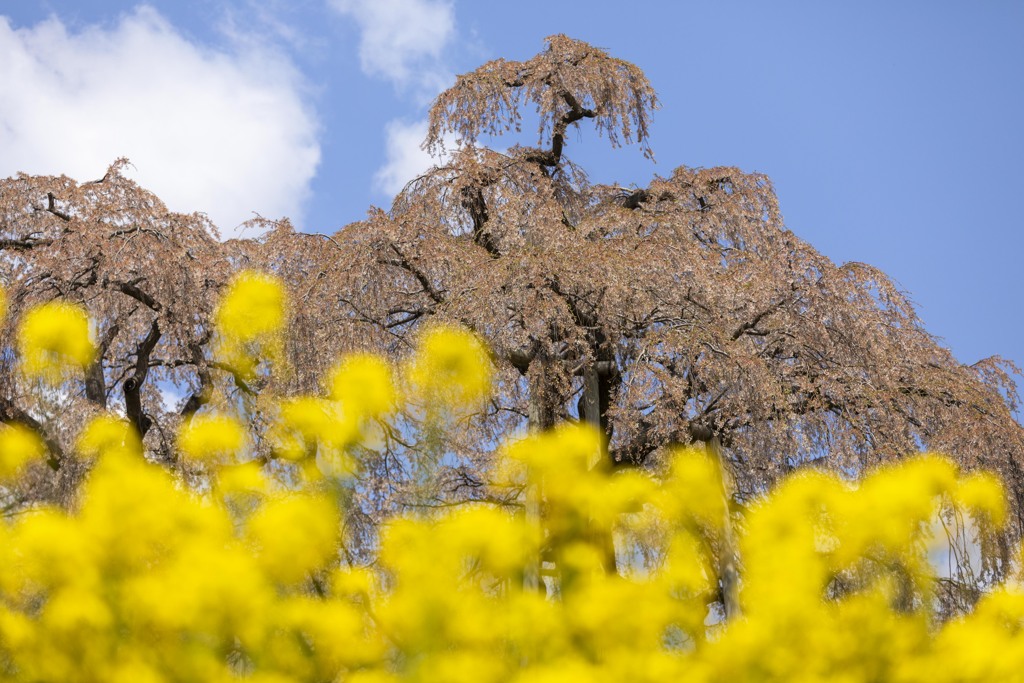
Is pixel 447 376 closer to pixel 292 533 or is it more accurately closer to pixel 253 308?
pixel 292 533

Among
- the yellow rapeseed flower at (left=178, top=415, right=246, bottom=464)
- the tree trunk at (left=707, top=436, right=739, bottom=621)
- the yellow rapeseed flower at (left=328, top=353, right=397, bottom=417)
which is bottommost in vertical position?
the yellow rapeseed flower at (left=328, top=353, right=397, bottom=417)

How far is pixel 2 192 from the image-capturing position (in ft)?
26.0

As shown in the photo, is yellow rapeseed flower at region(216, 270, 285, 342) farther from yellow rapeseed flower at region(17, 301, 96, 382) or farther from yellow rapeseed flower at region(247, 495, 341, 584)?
yellow rapeseed flower at region(247, 495, 341, 584)

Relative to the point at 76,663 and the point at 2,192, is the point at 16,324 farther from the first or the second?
the point at 76,663

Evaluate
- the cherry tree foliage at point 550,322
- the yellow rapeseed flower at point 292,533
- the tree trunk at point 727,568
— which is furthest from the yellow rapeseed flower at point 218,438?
the tree trunk at point 727,568

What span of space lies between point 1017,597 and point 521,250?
3.67 m

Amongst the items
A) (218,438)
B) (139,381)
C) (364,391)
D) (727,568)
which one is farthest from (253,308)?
(139,381)

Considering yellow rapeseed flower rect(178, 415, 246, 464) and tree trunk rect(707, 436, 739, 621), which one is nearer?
yellow rapeseed flower rect(178, 415, 246, 464)

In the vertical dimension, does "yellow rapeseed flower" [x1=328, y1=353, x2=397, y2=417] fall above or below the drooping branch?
below

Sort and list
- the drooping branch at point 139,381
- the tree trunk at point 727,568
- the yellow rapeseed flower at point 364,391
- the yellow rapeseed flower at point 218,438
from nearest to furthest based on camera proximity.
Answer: the yellow rapeseed flower at point 364,391 < the yellow rapeseed flower at point 218,438 < the tree trunk at point 727,568 < the drooping branch at point 139,381

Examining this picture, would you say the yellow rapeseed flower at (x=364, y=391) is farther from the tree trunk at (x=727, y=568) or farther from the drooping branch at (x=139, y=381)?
the drooping branch at (x=139, y=381)

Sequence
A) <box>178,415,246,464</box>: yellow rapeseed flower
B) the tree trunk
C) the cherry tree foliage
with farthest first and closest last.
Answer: the cherry tree foliage
the tree trunk
<box>178,415,246,464</box>: yellow rapeseed flower

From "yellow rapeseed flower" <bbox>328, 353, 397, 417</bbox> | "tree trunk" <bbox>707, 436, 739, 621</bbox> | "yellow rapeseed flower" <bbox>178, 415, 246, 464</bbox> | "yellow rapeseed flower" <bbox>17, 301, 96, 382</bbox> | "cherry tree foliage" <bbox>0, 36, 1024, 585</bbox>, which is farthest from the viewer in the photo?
"cherry tree foliage" <bbox>0, 36, 1024, 585</bbox>

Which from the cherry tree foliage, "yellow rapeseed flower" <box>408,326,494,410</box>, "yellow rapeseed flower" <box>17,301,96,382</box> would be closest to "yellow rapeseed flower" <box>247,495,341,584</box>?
"yellow rapeseed flower" <box>408,326,494,410</box>
